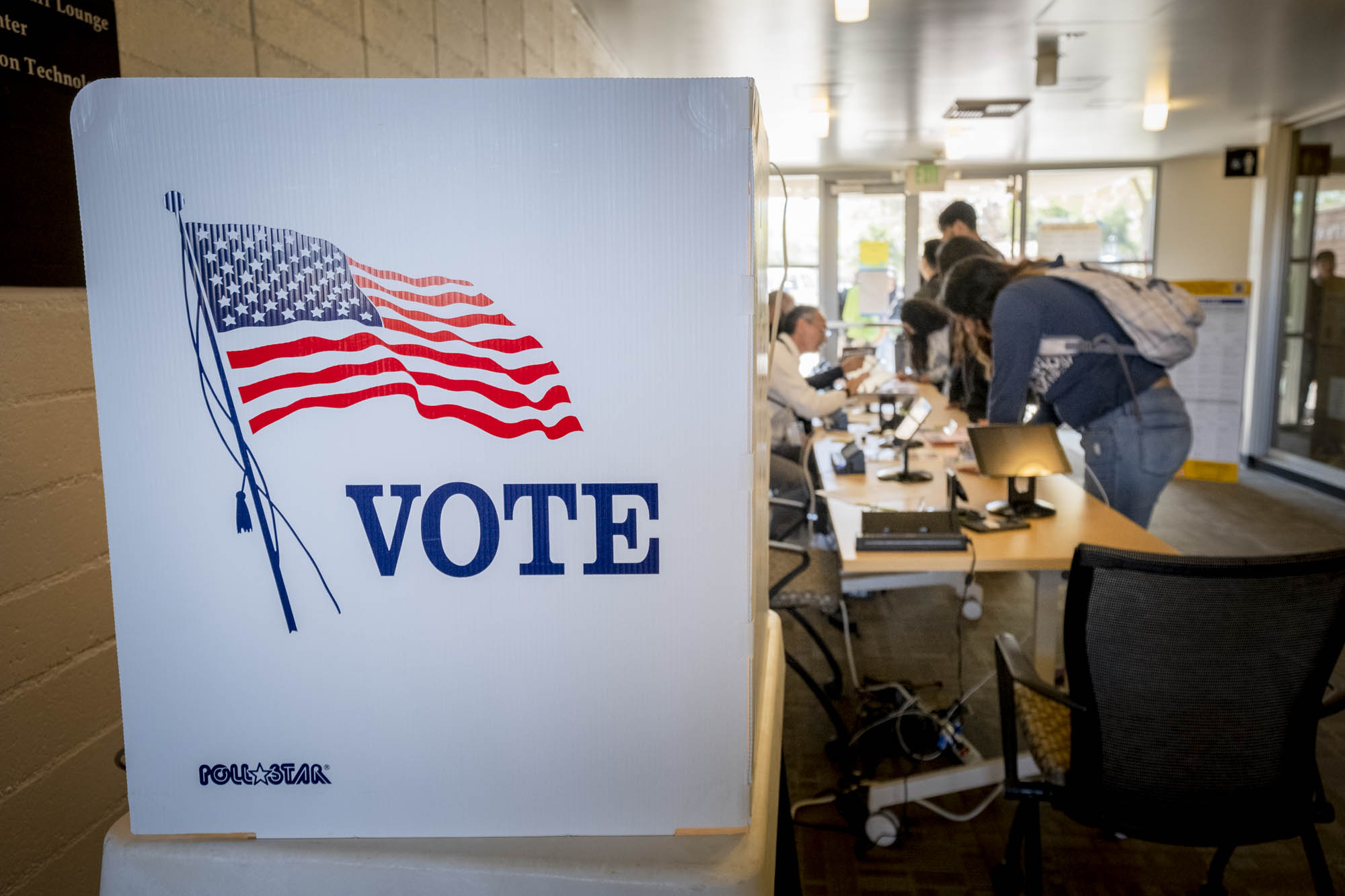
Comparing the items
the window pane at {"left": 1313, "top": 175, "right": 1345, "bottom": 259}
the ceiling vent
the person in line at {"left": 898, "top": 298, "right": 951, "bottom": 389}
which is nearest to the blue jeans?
the person in line at {"left": 898, "top": 298, "right": 951, "bottom": 389}

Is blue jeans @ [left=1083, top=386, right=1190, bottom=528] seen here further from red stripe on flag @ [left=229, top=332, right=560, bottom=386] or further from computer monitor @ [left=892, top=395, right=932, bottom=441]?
red stripe on flag @ [left=229, top=332, right=560, bottom=386]

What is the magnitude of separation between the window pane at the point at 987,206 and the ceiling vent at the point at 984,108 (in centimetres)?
362

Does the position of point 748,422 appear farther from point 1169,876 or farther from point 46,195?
point 1169,876

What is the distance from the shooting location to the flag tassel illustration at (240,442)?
2.00ft

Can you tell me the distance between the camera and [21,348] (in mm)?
1234

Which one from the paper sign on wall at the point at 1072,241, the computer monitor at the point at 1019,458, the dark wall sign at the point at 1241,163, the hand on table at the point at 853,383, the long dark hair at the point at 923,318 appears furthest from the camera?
the paper sign on wall at the point at 1072,241

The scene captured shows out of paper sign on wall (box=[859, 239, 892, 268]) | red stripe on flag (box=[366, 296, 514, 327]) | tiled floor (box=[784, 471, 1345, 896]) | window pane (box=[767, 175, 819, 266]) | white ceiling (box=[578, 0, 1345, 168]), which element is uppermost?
white ceiling (box=[578, 0, 1345, 168])

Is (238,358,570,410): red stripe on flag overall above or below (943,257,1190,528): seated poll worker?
above

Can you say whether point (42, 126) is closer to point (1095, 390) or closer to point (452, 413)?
→ point (452, 413)

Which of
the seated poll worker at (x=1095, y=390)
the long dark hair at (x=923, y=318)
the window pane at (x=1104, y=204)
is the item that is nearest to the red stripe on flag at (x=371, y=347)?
A: the seated poll worker at (x=1095, y=390)

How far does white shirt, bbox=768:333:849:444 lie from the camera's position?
4133 millimetres

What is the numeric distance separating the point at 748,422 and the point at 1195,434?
7.27 m

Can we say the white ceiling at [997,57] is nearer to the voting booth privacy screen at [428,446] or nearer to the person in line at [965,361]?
the person in line at [965,361]

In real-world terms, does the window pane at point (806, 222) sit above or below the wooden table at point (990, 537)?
above
